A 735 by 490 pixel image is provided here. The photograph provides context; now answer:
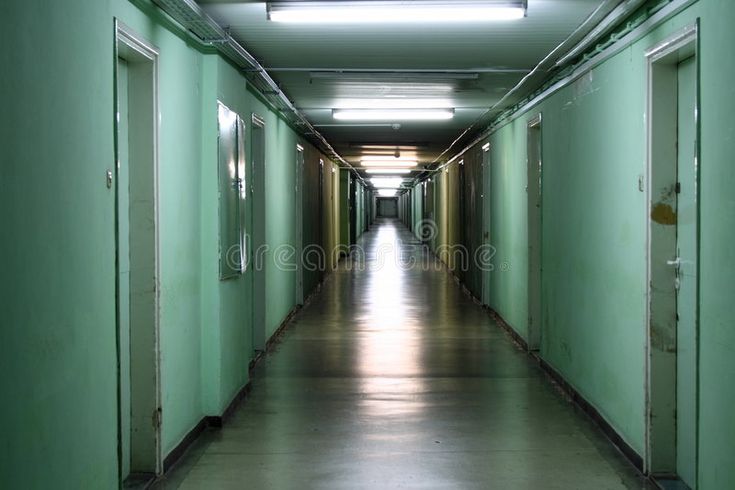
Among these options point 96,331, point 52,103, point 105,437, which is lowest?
point 105,437

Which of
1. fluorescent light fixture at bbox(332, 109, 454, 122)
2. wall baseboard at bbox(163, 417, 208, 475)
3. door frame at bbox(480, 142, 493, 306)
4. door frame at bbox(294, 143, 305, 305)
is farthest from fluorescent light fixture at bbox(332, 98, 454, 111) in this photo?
wall baseboard at bbox(163, 417, 208, 475)

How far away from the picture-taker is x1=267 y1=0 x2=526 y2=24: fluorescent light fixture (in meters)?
4.37

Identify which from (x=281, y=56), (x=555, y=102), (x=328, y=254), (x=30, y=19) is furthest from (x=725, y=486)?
(x=328, y=254)

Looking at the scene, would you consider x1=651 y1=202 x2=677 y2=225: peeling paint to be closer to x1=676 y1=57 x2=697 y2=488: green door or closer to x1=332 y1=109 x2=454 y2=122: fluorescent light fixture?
x1=676 y1=57 x2=697 y2=488: green door

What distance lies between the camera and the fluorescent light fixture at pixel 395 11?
14.3 feet

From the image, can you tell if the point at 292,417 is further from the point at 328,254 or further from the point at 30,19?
the point at 328,254

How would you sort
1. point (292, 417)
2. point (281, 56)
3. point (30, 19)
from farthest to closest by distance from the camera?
point (281, 56), point (292, 417), point (30, 19)

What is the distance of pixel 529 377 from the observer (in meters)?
6.67

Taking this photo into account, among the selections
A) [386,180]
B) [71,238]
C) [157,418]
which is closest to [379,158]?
[386,180]

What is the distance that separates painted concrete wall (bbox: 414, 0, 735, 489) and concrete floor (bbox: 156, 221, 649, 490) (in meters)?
0.33

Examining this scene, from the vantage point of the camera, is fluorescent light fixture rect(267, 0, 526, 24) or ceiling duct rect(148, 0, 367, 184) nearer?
ceiling duct rect(148, 0, 367, 184)

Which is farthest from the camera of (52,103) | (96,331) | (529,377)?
(529,377)

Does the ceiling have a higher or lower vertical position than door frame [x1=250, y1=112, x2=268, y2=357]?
higher

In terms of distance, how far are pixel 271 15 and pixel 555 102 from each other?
109 inches
